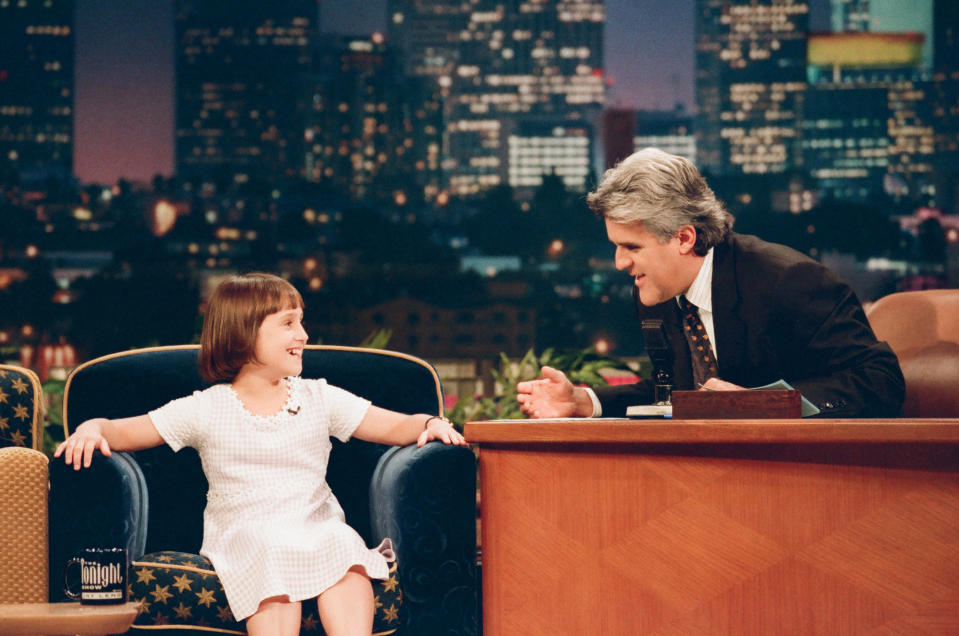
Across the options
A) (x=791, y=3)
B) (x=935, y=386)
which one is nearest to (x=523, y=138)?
(x=791, y=3)

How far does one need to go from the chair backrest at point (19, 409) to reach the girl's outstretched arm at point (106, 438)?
222 mm

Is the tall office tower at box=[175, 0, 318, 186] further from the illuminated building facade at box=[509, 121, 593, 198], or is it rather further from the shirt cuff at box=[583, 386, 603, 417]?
the shirt cuff at box=[583, 386, 603, 417]

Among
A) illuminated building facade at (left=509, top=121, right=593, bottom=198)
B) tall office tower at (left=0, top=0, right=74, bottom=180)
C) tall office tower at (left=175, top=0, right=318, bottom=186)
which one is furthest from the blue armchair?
tall office tower at (left=175, top=0, right=318, bottom=186)

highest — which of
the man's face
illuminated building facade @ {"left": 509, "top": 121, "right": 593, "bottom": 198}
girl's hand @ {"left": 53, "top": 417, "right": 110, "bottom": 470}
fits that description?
illuminated building facade @ {"left": 509, "top": 121, "right": 593, "bottom": 198}

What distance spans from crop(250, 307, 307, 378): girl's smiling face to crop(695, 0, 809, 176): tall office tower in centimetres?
1104

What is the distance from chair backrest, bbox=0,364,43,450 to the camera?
2426 mm

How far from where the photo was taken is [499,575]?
1928mm

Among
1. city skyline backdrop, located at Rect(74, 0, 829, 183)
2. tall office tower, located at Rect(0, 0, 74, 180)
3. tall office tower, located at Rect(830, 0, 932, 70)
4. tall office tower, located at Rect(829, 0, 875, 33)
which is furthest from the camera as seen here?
tall office tower, located at Rect(0, 0, 74, 180)

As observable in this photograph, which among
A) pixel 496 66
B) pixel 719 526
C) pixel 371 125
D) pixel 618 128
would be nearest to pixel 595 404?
pixel 719 526

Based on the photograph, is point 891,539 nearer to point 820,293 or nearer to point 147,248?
point 820,293

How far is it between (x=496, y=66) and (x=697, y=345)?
1518 centimetres

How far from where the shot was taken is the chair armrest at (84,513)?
6.97ft

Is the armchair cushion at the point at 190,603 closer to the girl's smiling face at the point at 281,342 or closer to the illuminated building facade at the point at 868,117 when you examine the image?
the girl's smiling face at the point at 281,342

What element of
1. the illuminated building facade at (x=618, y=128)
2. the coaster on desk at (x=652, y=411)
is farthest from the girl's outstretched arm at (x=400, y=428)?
the illuminated building facade at (x=618, y=128)
